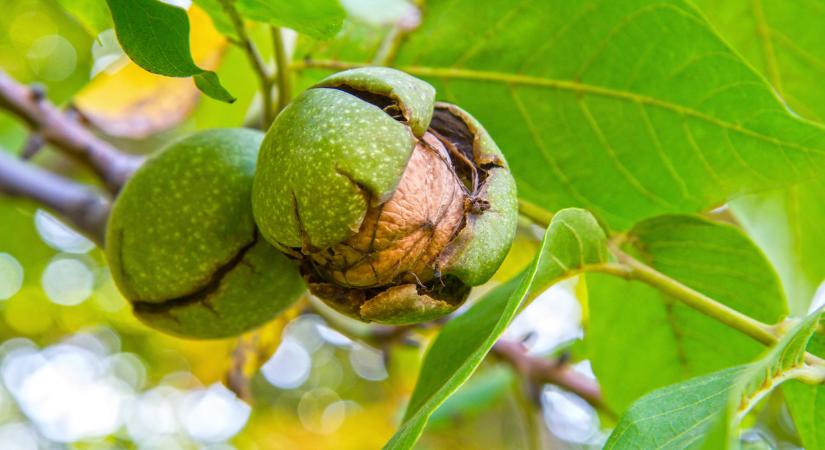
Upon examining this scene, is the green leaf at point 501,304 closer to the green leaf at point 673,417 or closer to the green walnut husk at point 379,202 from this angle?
the green walnut husk at point 379,202

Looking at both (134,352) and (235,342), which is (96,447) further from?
(235,342)

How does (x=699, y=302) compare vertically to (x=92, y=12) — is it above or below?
above

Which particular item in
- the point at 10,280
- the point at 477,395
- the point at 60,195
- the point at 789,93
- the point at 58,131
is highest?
the point at 789,93

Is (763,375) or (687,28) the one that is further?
(687,28)

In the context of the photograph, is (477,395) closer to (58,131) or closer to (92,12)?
(58,131)

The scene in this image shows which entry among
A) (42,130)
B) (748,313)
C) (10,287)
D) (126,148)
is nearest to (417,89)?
(748,313)

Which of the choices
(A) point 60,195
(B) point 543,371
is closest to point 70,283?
(A) point 60,195
